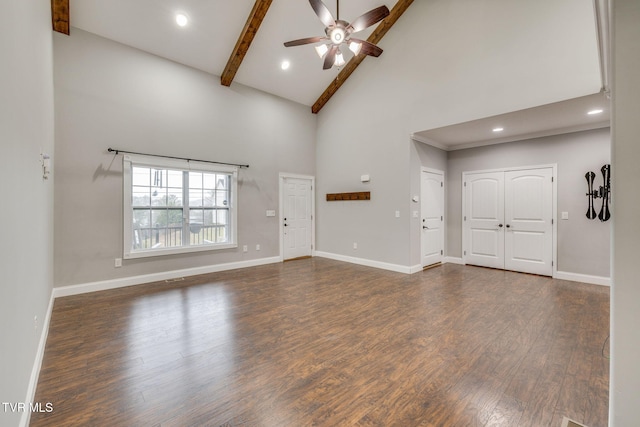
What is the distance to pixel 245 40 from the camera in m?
5.02

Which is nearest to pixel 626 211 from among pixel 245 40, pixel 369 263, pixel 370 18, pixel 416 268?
pixel 370 18

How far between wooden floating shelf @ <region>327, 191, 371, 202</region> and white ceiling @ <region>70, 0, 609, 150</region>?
156 centimetres

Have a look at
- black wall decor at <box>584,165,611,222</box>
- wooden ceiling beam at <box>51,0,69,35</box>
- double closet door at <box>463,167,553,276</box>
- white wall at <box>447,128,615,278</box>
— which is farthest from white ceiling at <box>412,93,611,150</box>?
wooden ceiling beam at <box>51,0,69,35</box>

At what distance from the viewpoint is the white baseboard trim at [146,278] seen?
165 inches

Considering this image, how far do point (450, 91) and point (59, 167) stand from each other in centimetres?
629

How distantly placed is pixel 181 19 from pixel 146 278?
14.3 feet

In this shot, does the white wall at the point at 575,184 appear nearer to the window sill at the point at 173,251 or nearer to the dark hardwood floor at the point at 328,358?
the dark hardwood floor at the point at 328,358

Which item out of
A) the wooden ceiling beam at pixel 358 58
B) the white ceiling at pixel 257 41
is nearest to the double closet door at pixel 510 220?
the white ceiling at pixel 257 41

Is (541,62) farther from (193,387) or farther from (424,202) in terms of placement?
(193,387)

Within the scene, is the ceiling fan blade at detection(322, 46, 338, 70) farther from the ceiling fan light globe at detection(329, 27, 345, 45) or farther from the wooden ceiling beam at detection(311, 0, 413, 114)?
the wooden ceiling beam at detection(311, 0, 413, 114)

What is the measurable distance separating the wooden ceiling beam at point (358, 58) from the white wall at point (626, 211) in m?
5.18

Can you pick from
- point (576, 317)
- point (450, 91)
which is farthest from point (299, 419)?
point (450, 91)

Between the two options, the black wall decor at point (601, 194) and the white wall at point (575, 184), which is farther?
Result: the white wall at point (575, 184)

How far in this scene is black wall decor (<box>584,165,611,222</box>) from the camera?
14.9 feet
